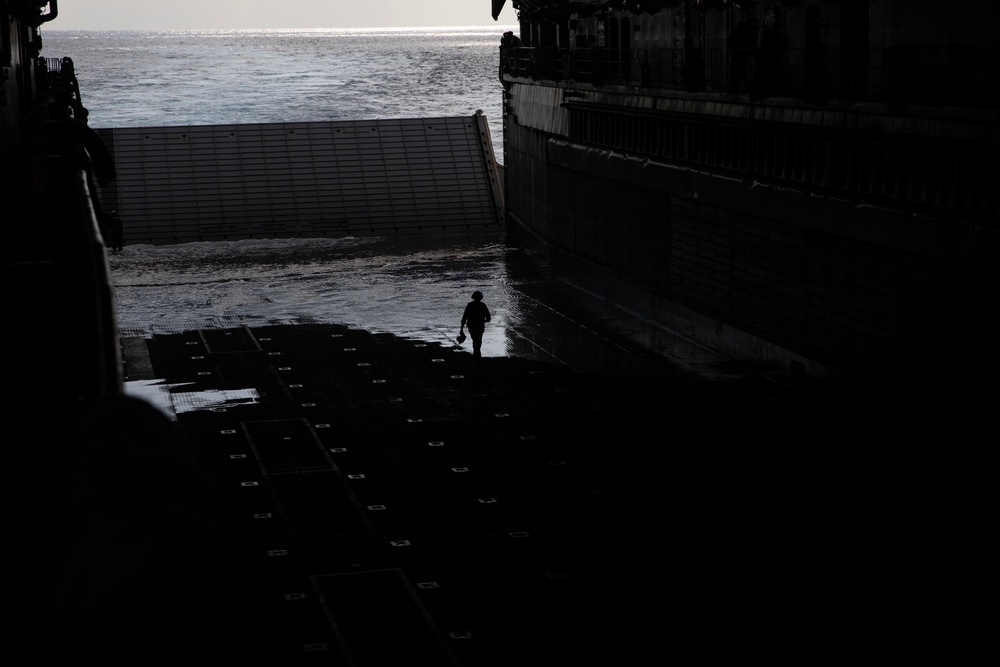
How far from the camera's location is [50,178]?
17906mm

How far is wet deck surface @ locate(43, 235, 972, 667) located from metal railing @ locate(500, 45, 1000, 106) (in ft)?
17.5

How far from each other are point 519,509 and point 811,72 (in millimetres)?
10485

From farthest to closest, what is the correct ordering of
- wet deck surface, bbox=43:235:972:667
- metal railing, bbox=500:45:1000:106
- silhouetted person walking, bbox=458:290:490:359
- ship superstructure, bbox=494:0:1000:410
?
1. silhouetted person walking, bbox=458:290:490:359
2. metal railing, bbox=500:45:1000:106
3. ship superstructure, bbox=494:0:1000:410
4. wet deck surface, bbox=43:235:972:667

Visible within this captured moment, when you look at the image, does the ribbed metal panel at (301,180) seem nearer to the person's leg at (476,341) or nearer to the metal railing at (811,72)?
the metal railing at (811,72)

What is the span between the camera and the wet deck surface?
13961mm

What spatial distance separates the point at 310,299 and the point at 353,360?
855 centimetres

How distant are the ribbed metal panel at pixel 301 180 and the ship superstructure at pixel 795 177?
13907mm

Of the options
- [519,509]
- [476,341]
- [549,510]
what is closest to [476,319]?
[476,341]

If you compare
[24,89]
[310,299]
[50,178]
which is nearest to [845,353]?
[50,178]

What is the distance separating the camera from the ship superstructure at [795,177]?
20250 millimetres

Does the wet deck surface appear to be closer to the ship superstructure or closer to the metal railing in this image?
the ship superstructure

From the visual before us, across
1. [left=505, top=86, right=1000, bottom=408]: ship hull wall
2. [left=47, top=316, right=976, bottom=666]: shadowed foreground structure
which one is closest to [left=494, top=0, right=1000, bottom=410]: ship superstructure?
[left=505, top=86, right=1000, bottom=408]: ship hull wall

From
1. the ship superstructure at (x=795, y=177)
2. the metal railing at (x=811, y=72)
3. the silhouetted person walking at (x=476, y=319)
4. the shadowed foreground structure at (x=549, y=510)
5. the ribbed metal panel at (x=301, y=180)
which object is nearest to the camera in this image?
the shadowed foreground structure at (x=549, y=510)

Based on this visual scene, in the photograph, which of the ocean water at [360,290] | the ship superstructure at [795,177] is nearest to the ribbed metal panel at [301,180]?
the ocean water at [360,290]
